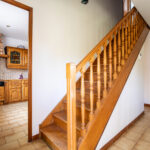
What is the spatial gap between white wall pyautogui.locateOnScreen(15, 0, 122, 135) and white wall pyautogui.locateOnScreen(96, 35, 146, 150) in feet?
3.47

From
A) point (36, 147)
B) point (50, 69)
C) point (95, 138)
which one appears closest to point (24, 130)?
point (36, 147)

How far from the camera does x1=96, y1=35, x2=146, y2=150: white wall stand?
1.59 metres

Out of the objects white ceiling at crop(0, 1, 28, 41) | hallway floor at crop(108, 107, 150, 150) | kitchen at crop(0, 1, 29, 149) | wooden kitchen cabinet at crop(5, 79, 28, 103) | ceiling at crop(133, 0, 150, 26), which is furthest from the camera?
wooden kitchen cabinet at crop(5, 79, 28, 103)

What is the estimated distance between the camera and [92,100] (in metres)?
1.30

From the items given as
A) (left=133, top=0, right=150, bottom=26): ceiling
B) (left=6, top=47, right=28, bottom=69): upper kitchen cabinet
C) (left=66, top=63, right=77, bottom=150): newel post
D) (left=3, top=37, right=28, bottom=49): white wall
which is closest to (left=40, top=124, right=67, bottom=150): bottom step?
(left=66, top=63, right=77, bottom=150): newel post

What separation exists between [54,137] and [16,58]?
401 centimetres

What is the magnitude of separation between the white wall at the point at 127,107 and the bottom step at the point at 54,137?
48 centimetres

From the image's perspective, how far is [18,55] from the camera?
177 inches

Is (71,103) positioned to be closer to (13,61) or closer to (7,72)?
(13,61)

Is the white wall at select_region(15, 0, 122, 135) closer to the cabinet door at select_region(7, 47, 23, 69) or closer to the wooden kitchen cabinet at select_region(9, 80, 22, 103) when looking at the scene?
the wooden kitchen cabinet at select_region(9, 80, 22, 103)

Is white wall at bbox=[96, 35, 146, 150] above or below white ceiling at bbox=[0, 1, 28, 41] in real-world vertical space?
below

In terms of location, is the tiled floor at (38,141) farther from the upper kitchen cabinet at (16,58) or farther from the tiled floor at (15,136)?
the upper kitchen cabinet at (16,58)

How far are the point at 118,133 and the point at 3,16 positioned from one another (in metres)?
3.78

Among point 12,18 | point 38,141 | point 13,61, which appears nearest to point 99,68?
point 38,141
